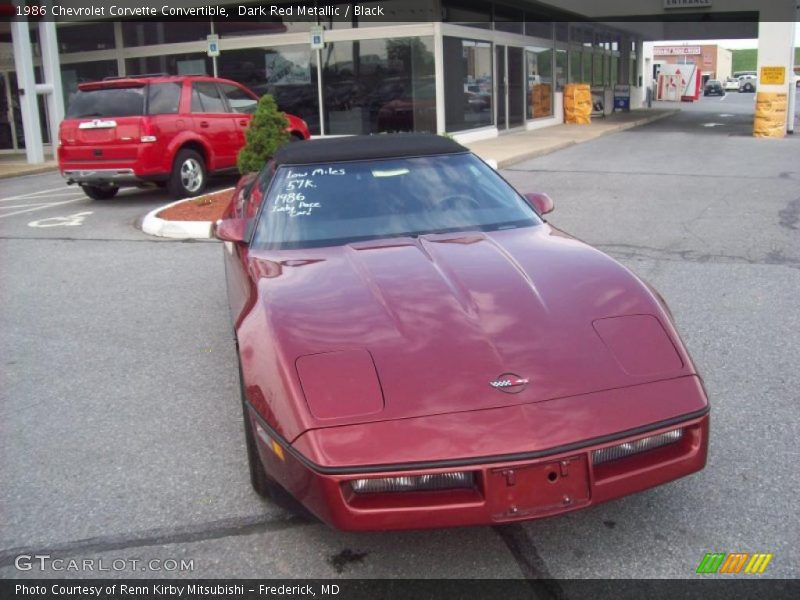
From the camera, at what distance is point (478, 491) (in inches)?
99.6

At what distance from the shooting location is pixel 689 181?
41.6ft

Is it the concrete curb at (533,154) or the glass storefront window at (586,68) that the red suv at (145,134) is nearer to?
the concrete curb at (533,154)

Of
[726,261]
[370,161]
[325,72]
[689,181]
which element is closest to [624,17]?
[325,72]

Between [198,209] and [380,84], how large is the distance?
916 centimetres

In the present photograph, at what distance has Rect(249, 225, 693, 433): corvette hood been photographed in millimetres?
2762

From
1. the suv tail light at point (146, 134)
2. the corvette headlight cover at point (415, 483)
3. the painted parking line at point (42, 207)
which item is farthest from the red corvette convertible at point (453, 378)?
the painted parking line at point (42, 207)

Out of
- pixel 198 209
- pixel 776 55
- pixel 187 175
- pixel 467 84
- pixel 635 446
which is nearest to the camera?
pixel 635 446

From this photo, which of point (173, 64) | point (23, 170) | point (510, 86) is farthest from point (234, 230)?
point (510, 86)

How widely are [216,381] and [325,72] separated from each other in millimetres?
15481

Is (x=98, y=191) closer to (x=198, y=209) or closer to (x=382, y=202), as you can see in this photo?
(x=198, y=209)

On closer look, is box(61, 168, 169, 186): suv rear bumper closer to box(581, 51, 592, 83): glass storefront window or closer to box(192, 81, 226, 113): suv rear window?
box(192, 81, 226, 113): suv rear window

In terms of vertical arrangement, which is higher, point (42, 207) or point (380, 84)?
point (380, 84)

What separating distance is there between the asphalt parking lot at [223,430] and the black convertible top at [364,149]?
1386 millimetres

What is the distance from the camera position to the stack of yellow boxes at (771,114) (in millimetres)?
20250
